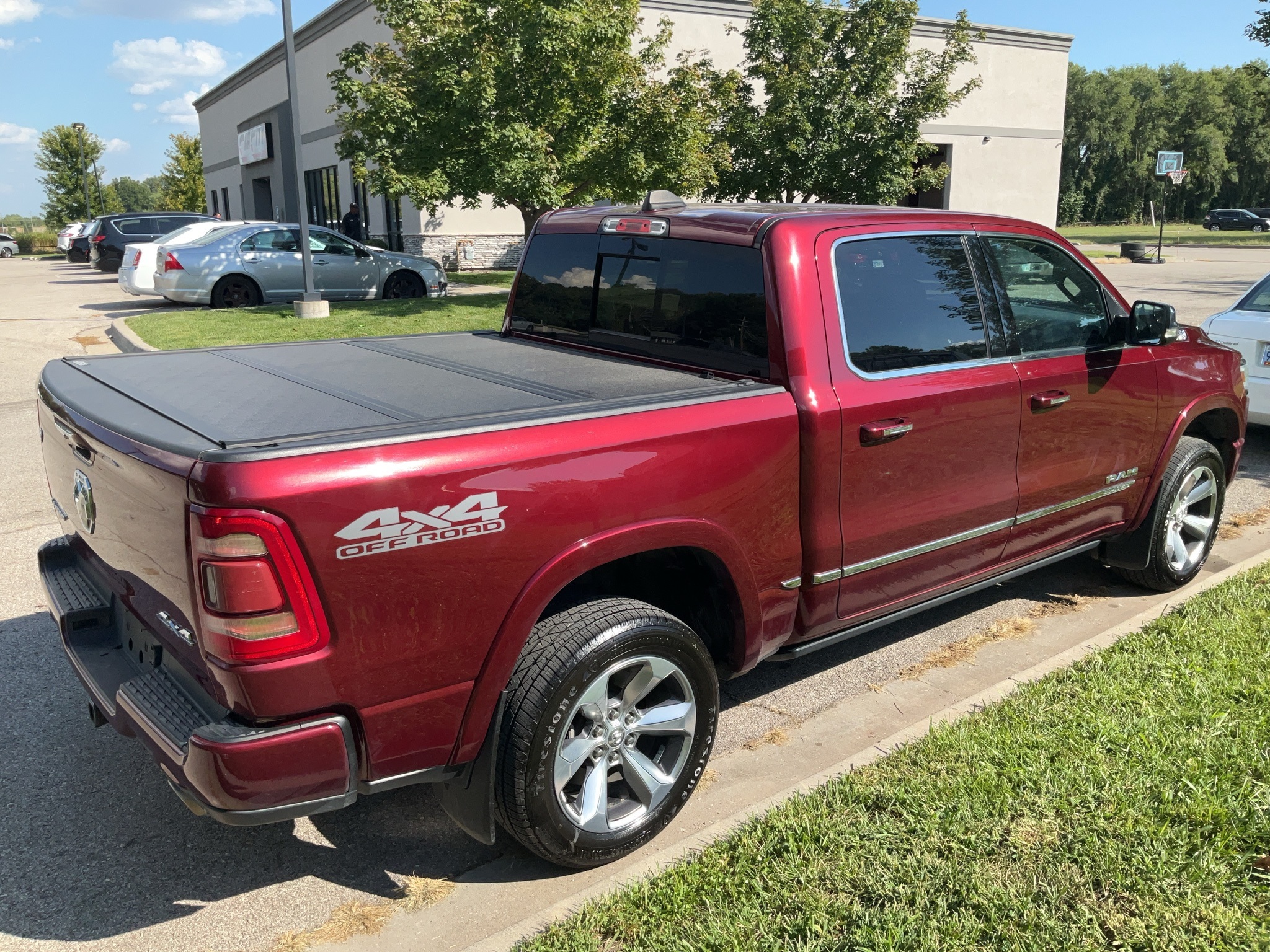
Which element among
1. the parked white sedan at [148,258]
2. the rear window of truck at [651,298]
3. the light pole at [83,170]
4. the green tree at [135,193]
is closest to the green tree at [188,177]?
the light pole at [83,170]

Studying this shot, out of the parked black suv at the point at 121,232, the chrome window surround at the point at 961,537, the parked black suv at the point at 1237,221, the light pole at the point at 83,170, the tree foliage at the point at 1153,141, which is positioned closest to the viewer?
the chrome window surround at the point at 961,537

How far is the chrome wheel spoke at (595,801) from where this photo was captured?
2975 mm

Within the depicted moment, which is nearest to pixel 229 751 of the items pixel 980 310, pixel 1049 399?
pixel 980 310

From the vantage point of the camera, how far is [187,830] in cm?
326

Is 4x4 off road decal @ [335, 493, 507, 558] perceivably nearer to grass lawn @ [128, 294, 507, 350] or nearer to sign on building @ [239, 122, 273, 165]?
grass lawn @ [128, 294, 507, 350]

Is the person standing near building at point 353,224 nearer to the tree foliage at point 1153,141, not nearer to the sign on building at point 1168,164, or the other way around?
the sign on building at point 1168,164

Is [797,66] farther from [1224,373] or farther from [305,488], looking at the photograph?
[305,488]

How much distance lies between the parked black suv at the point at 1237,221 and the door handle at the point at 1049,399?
68856mm

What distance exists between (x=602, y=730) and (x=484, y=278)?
72.7 feet

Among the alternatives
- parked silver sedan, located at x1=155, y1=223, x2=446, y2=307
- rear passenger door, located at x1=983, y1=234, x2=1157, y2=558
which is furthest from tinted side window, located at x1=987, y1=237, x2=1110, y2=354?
parked silver sedan, located at x1=155, y1=223, x2=446, y2=307

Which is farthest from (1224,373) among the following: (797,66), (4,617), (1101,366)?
(797,66)

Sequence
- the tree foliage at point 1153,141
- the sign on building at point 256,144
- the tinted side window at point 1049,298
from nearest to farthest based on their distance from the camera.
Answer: the tinted side window at point 1049,298 → the sign on building at point 256,144 → the tree foliage at point 1153,141

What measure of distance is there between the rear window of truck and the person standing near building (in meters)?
25.0

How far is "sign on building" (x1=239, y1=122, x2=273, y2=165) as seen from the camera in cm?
3894
